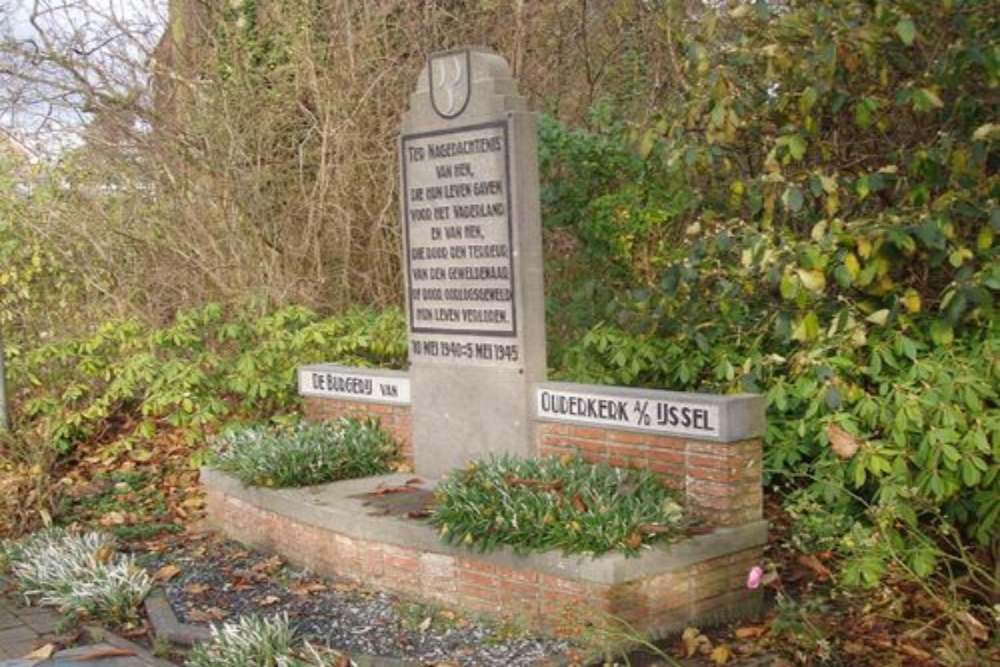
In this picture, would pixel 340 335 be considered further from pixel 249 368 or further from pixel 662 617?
pixel 662 617

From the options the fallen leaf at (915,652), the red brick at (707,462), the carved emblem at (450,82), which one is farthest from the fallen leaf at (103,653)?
the fallen leaf at (915,652)

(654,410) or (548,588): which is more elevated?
(654,410)

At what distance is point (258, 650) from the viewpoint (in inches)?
211

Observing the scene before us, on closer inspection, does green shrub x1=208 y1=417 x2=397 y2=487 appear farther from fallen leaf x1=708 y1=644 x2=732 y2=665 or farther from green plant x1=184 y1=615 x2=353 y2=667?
fallen leaf x1=708 y1=644 x2=732 y2=665

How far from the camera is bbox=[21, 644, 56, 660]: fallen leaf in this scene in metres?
5.87

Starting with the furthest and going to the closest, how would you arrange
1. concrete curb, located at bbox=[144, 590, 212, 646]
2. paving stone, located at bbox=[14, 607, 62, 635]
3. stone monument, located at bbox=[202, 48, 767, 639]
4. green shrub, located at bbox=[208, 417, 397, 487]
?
green shrub, located at bbox=[208, 417, 397, 487], paving stone, located at bbox=[14, 607, 62, 635], concrete curb, located at bbox=[144, 590, 212, 646], stone monument, located at bbox=[202, 48, 767, 639]

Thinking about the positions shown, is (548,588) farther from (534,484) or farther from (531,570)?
(534,484)

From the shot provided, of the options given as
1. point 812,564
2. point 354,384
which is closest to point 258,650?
point 812,564

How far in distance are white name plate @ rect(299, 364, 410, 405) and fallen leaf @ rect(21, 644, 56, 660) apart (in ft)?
9.01

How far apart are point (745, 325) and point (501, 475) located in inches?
66.5

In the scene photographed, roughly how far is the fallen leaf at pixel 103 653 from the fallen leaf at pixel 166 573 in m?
1.09

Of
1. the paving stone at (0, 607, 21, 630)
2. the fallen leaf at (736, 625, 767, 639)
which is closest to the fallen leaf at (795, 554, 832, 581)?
the fallen leaf at (736, 625, 767, 639)

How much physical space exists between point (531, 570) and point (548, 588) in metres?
0.12

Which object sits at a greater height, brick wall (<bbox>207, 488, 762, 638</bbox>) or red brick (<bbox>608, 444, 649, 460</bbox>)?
red brick (<bbox>608, 444, 649, 460</bbox>)
